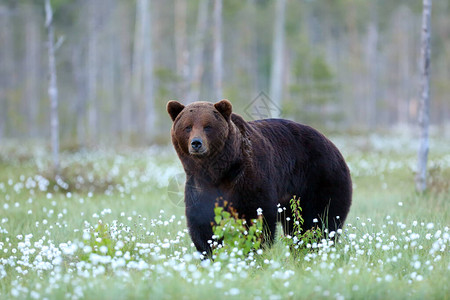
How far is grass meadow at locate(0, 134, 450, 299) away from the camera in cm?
376

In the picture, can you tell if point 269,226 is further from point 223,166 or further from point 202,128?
point 202,128

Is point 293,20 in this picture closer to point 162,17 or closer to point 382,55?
point 162,17

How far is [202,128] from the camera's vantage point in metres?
4.76

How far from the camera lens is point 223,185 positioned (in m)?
4.91

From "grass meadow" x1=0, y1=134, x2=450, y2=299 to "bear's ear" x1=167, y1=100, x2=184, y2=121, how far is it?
119 cm

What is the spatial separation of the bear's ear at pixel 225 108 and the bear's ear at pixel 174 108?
404mm

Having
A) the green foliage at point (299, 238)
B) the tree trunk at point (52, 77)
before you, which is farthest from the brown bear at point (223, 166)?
the tree trunk at point (52, 77)

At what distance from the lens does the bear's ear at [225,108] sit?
16.1ft

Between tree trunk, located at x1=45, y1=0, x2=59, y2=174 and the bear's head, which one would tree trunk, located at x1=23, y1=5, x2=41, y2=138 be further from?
the bear's head

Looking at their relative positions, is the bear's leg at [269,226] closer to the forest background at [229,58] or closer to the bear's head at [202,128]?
the bear's head at [202,128]

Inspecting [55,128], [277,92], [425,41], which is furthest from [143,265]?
[277,92]

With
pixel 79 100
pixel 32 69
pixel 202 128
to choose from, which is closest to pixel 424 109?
pixel 202 128

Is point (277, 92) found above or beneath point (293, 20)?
beneath

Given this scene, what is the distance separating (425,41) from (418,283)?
6.57m
